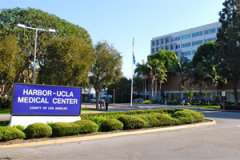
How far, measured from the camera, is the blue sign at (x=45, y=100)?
17219mm

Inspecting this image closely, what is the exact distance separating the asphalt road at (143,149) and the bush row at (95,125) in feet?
3.54

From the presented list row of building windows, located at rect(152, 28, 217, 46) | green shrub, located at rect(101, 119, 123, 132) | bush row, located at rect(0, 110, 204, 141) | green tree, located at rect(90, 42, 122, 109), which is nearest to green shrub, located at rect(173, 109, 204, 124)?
bush row, located at rect(0, 110, 204, 141)

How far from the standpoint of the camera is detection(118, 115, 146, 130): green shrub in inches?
770

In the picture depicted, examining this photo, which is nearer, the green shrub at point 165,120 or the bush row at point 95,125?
the bush row at point 95,125

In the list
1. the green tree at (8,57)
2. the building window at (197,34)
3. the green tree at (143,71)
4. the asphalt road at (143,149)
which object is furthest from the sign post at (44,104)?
the building window at (197,34)

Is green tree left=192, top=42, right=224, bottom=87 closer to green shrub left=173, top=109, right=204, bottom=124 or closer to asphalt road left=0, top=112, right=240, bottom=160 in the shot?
green shrub left=173, top=109, right=204, bottom=124

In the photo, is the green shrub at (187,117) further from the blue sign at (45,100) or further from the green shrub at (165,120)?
the blue sign at (45,100)

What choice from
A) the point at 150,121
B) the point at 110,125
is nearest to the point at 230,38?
the point at 150,121

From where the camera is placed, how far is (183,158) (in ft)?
40.8

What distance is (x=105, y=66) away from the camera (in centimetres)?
5128

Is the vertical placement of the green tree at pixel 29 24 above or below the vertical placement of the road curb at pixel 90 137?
above

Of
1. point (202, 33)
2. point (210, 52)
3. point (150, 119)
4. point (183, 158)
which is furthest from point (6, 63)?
point (202, 33)

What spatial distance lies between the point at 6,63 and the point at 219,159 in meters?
32.1

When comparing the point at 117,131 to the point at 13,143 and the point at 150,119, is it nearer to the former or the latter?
the point at 150,119
